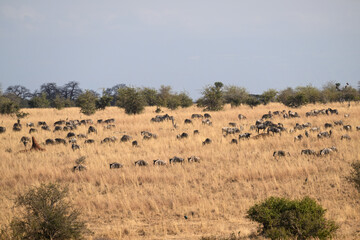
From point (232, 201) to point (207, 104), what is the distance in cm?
3190

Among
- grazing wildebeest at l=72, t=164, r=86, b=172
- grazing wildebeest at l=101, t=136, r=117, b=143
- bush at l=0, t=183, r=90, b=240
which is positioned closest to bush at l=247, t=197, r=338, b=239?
bush at l=0, t=183, r=90, b=240

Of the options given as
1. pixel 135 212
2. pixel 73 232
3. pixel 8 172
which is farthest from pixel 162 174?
pixel 8 172

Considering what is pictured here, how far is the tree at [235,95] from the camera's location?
51625mm

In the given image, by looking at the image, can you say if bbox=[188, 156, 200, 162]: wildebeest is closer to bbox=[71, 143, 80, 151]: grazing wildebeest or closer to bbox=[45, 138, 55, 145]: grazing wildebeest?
bbox=[71, 143, 80, 151]: grazing wildebeest

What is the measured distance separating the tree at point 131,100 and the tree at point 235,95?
18.2 m

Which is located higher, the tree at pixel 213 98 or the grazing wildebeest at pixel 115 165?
the tree at pixel 213 98

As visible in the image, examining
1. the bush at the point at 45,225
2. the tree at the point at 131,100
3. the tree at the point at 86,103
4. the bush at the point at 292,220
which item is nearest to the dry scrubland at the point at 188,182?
the bush at the point at 292,220

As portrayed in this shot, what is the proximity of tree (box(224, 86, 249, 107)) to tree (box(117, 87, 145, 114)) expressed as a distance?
18172 millimetres

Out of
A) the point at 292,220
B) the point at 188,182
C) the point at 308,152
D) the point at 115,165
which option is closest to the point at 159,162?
the point at 115,165

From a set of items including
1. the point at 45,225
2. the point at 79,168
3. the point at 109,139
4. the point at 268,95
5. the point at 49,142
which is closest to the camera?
the point at 45,225

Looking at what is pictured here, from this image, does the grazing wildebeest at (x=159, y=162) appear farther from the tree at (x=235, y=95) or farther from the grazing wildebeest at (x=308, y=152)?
the tree at (x=235, y=95)

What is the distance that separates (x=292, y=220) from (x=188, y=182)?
18.7ft

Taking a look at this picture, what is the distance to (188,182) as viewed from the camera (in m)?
12.9

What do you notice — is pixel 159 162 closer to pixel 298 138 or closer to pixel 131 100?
pixel 298 138
